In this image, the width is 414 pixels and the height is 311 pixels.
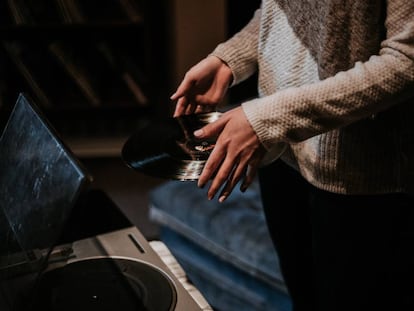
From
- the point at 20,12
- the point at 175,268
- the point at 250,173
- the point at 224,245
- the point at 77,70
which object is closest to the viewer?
the point at 250,173

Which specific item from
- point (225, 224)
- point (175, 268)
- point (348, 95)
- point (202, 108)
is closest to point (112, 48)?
point (225, 224)

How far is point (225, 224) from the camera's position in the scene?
1.59 metres

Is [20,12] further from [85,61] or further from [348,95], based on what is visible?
[348,95]

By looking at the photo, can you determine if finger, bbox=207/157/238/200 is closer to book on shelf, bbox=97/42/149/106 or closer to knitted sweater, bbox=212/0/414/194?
knitted sweater, bbox=212/0/414/194

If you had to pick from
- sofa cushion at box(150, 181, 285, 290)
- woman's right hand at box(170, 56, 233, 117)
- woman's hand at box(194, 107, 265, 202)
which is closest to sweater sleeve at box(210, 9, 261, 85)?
woman's right hand at box(170, 56, 233, 117)

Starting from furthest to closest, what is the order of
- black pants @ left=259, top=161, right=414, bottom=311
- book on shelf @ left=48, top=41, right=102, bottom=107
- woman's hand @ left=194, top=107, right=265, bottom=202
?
1. book on shelf @ left=48, top=41, right=102, bottom=107
2. black pants @ left=259, top=161, right=414, bottom=311
3. woman's hand @ left=194, top=107, right=265, bottom=202

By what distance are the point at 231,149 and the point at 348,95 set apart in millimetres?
159

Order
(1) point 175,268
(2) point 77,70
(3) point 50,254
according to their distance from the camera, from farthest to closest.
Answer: (2) point 77,70 < (1) point 175,268 < (3) point 50,254

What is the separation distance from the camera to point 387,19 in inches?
30.6

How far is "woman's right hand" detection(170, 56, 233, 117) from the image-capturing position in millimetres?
1090

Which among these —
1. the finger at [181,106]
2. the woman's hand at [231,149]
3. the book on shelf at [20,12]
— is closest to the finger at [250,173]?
the woman's hand at [231,149]

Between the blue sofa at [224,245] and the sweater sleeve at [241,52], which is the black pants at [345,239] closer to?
the sweater sleeve at [241,52]

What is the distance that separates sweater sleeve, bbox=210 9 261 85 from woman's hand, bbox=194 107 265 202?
280 mm

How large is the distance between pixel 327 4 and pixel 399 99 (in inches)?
6.0
